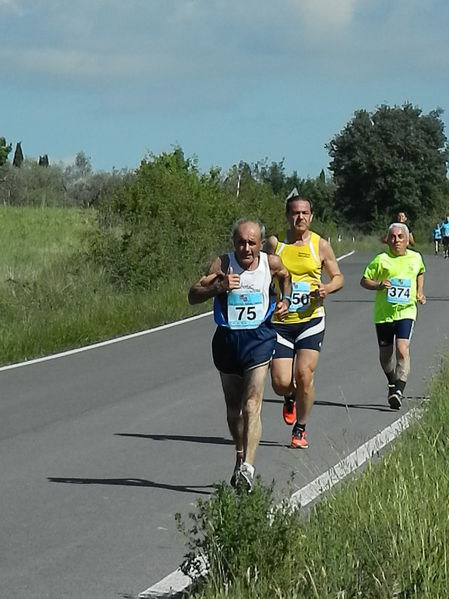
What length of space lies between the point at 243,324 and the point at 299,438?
6.58ft

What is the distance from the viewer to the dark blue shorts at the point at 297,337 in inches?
411

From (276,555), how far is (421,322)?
57.1 feet

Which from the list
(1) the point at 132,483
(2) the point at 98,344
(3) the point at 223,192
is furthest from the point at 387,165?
(1) the point at 132,483

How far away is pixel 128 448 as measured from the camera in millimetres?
10578

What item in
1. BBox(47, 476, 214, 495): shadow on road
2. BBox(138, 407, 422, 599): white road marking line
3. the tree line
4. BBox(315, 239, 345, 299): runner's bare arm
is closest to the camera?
BBox(138, 407, 422, 599): white road marking line

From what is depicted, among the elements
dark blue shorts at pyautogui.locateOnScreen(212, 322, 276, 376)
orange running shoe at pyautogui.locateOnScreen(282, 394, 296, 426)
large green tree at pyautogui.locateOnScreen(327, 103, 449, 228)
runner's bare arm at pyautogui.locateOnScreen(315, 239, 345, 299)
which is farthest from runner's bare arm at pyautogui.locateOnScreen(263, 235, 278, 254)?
large green tree at pyautogui.locateOnScreen(327, 103, 449, 228)

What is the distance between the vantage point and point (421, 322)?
22828 millimetres

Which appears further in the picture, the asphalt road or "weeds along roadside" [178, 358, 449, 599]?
the asphalt road

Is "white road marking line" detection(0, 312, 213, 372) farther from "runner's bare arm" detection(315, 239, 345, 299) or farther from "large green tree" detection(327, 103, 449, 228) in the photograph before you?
"large green tree" detection(327, 103, 449, 228)

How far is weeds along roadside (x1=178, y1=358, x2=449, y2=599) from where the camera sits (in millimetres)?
5508

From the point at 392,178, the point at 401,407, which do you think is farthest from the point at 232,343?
the point at 392,178

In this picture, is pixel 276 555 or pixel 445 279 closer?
pixel 276 555

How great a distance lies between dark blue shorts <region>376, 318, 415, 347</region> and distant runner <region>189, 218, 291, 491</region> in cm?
428

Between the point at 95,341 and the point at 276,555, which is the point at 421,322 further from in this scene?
the point at 276,555
